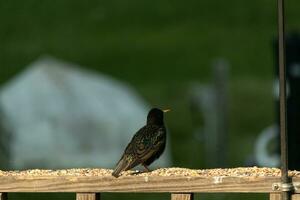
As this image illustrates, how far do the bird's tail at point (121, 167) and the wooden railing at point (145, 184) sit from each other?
68 mm

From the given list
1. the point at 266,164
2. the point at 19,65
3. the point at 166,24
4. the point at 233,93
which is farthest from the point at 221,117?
the point at 166,24

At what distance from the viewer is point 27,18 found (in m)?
30.3

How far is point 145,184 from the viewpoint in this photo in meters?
3.78

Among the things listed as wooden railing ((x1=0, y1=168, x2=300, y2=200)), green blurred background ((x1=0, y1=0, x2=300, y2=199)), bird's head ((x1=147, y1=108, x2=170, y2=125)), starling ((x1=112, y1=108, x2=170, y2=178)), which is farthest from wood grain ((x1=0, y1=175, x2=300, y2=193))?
green blurred background ((x1=0, y1=0, x2=300, y2=199))

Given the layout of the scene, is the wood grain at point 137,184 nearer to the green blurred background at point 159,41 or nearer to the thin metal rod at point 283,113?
the thin metal rod at point 283,113

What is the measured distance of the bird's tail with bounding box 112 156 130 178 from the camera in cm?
392

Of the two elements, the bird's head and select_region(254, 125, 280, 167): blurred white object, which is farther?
select_region(254, 125, 280, 167): blurred white object

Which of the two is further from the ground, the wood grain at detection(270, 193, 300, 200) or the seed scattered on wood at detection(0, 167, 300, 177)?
the seed scattered on wood at detection(0, 167, 300, 177)

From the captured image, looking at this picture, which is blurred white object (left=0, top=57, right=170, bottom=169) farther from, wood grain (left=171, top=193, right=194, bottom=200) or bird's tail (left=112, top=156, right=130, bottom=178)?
wood grain (left=171, top=193, right=194, bottom=200)

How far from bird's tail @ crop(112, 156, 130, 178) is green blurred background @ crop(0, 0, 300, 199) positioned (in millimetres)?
16974

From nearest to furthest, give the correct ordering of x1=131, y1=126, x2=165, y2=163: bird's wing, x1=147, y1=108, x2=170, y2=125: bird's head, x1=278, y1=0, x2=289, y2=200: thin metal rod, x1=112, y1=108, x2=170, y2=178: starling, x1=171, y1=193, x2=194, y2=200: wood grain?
x1=278, y1=0, x2=289, y2=200: thin metal rod
x1=171, y1=193, x2=194, y2=200: wood grain
x1=112, y1=108, x2=170, y2=178: starling
x1=131, y1=126, x2=165, y2=163: bird's wing
x1=147, y1=108, x2=170, y2=125: bird's head

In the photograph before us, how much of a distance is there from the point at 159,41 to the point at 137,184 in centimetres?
2537

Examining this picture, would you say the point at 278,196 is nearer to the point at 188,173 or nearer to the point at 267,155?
the point at 188,173

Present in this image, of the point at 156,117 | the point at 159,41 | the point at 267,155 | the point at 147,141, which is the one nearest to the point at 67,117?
the point at 267,155
